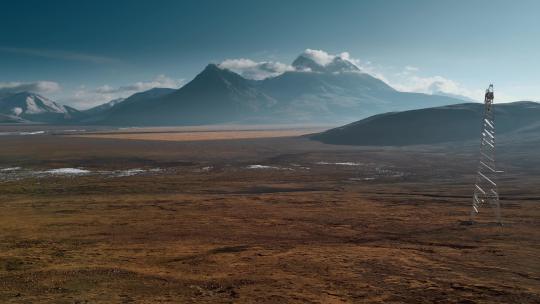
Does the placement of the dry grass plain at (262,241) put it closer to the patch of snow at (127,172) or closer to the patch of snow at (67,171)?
the patch of snow at (127,172)

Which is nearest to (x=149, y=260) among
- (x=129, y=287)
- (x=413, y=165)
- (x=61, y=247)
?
(x=129, y=287)

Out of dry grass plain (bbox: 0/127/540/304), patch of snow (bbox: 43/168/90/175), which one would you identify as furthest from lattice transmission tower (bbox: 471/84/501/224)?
patch of snow (bbox: 43/168/90/175)

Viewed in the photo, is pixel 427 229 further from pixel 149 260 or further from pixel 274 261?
pixel 149 260

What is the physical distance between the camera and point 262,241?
147 ft

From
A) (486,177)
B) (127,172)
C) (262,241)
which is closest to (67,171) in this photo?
(127,172)

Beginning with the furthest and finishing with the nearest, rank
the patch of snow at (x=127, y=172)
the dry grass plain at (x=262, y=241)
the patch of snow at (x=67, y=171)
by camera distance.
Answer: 1. the patch of snow at (x=67, y=171)
2. the patch of snow at (x=127, y=172)
3. the dry grass plain at (x=262, y=241)

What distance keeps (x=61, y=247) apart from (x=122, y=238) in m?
6.08

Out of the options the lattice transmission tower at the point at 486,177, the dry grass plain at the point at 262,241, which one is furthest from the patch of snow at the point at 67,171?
the lattice transmission tower at the point at 486,177

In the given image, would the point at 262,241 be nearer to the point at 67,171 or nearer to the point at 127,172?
the point at 127,172

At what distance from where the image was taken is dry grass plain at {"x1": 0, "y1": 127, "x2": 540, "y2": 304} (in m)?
29.5

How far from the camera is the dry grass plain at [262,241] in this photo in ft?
96.7

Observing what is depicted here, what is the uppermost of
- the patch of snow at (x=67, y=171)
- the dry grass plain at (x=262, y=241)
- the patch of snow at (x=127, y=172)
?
the patch of snow at (x=67, y=171)

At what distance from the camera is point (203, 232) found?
1928 inches

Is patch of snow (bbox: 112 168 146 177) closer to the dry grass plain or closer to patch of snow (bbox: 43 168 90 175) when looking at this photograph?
the dry grass plain
